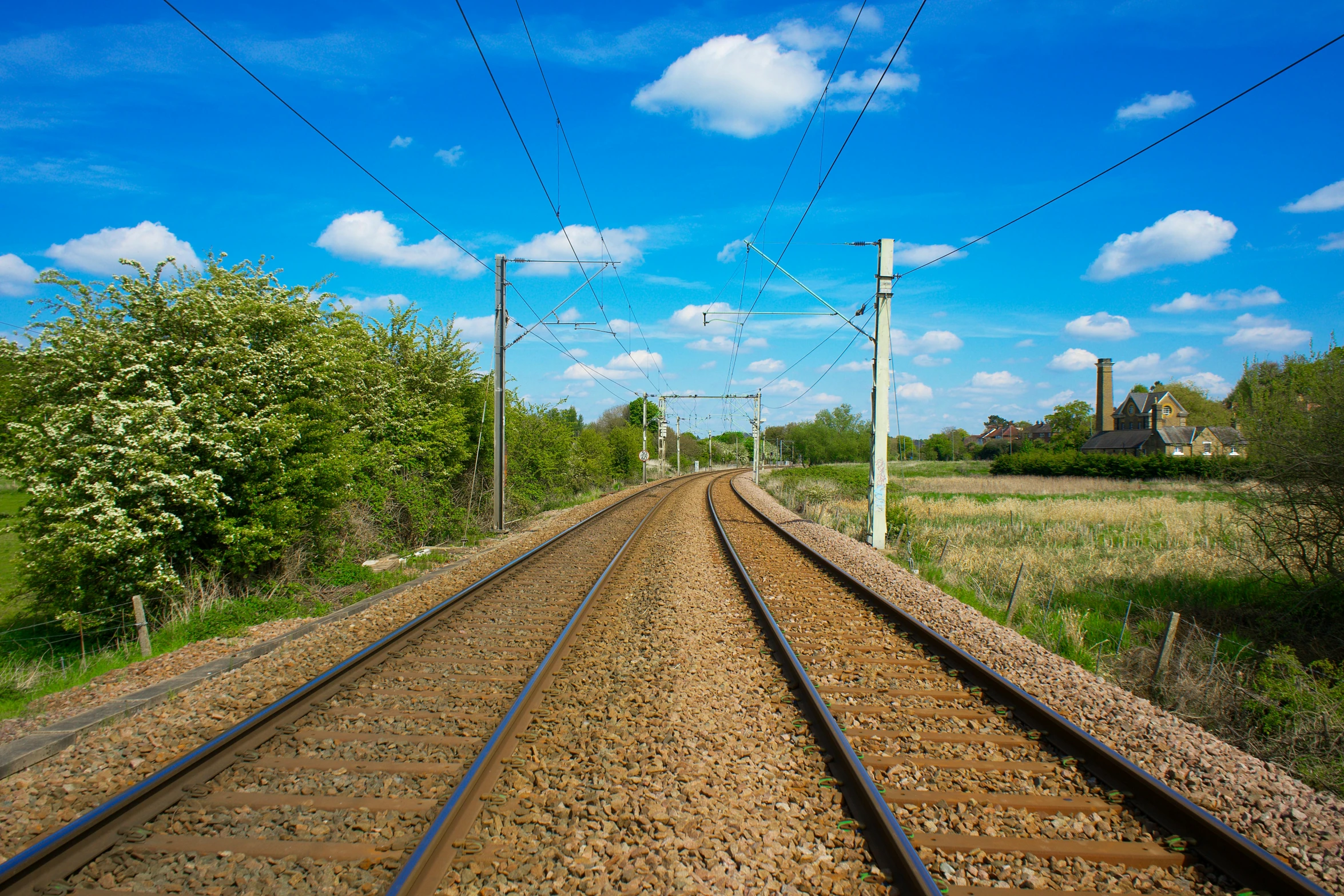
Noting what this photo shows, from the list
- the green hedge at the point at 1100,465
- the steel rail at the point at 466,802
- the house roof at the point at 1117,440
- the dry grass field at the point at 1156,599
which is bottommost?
the dry grass field at the point at 1156,599

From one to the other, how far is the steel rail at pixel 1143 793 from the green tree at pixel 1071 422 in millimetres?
84268

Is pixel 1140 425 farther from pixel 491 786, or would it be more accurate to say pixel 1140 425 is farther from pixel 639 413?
pixel 491 786

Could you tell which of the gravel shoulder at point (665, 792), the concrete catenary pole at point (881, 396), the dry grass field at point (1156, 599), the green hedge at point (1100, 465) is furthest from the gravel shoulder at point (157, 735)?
the green hedge at point (1100, 465)

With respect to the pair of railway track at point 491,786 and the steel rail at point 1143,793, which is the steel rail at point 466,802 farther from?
the steel rail at point 1143,793

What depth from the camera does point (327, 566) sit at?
11508mm

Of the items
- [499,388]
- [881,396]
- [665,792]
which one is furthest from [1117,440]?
[665,792]

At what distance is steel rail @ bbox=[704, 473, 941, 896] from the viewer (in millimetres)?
3111

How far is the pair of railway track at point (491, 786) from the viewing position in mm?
3307

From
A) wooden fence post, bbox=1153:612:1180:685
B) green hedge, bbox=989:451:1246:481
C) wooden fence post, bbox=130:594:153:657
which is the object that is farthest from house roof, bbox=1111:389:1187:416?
wooden fence post, bbox=130:594:153:657

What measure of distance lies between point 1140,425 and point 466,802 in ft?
290

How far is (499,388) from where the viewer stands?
57.6 ft

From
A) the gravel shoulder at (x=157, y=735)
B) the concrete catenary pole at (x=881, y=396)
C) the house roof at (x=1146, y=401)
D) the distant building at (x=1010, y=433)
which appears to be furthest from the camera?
the distant building at (x=1010, y=433)

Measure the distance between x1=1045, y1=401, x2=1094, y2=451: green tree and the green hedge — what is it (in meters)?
20.8

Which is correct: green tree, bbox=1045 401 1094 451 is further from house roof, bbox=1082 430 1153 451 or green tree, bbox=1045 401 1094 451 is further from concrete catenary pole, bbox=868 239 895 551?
concrete catenary pole, bbox=868 239 895 551
